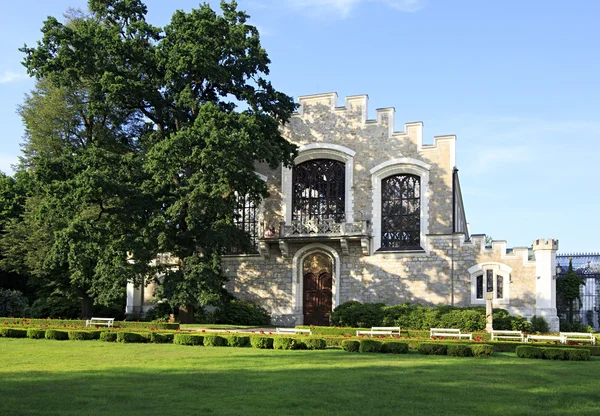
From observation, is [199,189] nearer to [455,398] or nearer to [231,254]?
[231,254]

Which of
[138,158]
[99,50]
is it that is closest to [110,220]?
[138,158]

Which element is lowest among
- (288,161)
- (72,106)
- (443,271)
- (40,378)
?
(40,378)

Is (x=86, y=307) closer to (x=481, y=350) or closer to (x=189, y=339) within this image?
(x=189, y=339)

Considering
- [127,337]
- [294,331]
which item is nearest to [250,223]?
[294,331]

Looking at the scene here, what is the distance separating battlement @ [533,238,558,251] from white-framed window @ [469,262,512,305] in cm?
174

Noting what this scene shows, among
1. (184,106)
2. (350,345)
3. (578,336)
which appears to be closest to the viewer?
(350,345)

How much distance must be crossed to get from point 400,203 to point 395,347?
15.7 meters

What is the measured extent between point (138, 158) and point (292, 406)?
74.0 ft

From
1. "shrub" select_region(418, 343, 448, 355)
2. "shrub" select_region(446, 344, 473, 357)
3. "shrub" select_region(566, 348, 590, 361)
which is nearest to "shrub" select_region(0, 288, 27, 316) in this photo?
"shrub" select_region(418, 343, 448, 355)

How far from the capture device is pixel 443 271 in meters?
32.9

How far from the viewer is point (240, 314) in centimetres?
3406

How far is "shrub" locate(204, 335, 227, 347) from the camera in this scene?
69.9 ft

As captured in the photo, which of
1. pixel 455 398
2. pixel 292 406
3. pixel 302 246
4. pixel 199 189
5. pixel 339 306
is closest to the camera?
pixel 292 406

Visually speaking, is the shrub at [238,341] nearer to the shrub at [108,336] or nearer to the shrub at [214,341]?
the shrub at [214,341]
